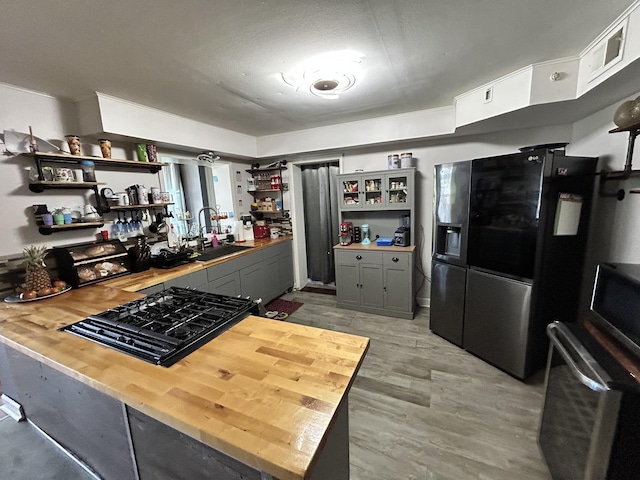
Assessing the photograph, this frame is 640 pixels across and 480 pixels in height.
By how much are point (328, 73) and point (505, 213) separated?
1.76 meters

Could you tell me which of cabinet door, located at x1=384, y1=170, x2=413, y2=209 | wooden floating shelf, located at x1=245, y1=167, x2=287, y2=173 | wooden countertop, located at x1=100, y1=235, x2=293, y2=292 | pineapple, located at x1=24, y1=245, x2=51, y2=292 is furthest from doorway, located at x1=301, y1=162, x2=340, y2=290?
pineapple, located at x1=24, y1=245, x2=51, y2=292

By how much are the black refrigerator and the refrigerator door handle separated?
79cm

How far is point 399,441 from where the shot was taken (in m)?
1.67

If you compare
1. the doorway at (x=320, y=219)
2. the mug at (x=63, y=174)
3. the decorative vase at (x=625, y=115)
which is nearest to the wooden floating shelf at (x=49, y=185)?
the mug at (x=63, y=174)

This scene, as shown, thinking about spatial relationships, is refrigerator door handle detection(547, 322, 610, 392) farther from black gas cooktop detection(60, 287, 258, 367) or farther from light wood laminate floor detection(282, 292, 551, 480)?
black gas cooktop detection(60, 287, 258, 367)

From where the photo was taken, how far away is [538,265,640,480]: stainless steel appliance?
0.99 m

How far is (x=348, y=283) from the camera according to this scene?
138 inches

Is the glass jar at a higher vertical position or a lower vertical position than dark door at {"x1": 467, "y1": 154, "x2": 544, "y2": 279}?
higher

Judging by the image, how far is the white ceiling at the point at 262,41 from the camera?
126cm

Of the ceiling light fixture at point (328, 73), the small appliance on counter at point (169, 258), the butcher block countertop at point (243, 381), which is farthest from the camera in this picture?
the small appliance on counter at point (169, 258)

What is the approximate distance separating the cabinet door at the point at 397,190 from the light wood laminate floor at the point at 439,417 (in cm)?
161

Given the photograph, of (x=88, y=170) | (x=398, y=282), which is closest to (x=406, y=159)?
(x=398, y=282)

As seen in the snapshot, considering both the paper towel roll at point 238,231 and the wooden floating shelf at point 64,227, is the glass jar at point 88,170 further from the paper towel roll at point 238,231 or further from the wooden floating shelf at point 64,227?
the paper towel roll at point 238,231

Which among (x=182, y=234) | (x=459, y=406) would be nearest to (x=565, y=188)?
(x=459, y=406)
